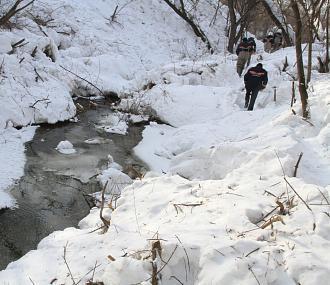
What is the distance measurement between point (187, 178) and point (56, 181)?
216cm

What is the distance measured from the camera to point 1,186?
4.20 meters

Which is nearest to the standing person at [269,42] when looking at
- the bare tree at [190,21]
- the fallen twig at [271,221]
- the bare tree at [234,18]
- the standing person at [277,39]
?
the standing person at [277,39]

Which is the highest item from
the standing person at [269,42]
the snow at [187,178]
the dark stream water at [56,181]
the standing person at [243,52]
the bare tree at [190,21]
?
the bare tree at [190,21]

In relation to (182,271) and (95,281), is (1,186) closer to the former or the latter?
(95,281)

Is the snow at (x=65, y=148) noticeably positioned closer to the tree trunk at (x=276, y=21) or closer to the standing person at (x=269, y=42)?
the tree trunk at (x=276, y=21)

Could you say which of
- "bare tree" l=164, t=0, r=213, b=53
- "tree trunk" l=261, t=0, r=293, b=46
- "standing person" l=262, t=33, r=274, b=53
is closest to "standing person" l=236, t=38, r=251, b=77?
"standing person" l=262, t=33, r=274, b=53

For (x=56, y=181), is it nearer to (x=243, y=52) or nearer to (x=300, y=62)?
(x=300, y=62)

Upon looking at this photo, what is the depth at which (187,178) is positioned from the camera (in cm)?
466

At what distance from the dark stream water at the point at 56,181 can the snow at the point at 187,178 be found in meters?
0.22

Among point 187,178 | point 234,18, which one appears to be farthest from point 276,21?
point 187,178

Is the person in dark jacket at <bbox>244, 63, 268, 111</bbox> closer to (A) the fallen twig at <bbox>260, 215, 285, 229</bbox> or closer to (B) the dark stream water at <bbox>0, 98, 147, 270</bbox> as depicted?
(B) the dark stream water at <bbox>0, 98, 147, 270</bbox>

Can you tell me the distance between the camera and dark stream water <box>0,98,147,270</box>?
340 cm

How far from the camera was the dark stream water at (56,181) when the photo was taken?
3.40m

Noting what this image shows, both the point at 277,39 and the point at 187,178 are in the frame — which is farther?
the point at 277,39
